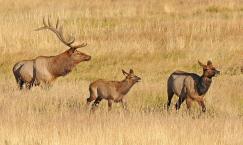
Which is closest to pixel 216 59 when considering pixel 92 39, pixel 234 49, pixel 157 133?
pixel 234 49

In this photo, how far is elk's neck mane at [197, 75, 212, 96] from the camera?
1175 cm

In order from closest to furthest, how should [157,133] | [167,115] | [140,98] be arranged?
[157,133] → [167,115] → [140,98]

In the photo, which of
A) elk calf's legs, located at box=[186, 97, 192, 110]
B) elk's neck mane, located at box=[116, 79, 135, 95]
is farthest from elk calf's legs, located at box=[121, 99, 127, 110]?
elk calf's legs, located at box=[186, 97, 192, 110]

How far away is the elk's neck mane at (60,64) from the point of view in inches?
575

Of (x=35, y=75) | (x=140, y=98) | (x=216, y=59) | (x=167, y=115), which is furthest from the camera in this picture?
(x=216, y=59)

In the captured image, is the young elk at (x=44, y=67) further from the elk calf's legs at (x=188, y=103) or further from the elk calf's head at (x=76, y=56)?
the elk calf's legs at (x=188, y=103)

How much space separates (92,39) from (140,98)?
8.82 m

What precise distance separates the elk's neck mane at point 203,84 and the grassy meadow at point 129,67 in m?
0.36

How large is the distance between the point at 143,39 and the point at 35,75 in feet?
25.6

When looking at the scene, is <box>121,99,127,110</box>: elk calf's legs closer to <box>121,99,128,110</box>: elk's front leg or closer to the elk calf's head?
<box>121,99,128,110</box>: elk's front leg

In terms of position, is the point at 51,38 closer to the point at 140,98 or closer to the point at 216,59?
the point at 216,59

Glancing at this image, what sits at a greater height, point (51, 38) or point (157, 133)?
point (51, 38)

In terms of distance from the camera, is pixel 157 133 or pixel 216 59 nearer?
pixel 157 133

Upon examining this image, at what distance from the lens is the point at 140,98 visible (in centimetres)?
1334
